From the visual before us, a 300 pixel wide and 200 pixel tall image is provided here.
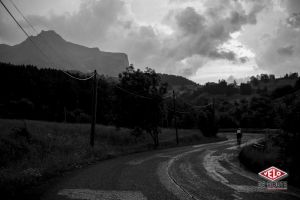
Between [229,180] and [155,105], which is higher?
[155,105]

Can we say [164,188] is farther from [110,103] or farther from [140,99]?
[110,103]

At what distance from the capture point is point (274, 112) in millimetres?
11477

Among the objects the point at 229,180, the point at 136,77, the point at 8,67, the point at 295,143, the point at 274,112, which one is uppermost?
the point at 8,67

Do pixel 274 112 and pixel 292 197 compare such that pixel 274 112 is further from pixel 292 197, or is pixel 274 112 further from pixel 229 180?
pixel 292 197

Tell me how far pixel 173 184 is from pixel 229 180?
260 cm

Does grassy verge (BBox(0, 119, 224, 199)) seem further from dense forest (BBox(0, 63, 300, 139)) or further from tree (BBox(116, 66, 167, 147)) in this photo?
dense forest (BBox(0, 63, 300, 139))

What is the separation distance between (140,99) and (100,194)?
24.8 metres

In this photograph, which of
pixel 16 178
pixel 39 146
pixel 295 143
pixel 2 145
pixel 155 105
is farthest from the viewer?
pixel 155 105

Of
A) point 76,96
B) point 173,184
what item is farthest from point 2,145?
point 76,96
